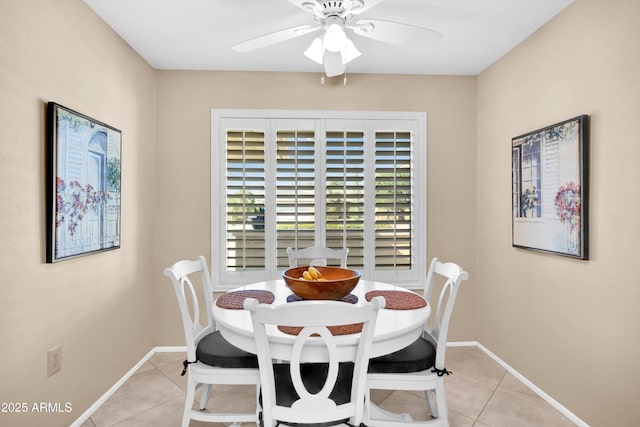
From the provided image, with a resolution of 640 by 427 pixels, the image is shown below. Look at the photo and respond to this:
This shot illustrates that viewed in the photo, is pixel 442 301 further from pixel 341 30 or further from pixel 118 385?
pixel 118 385

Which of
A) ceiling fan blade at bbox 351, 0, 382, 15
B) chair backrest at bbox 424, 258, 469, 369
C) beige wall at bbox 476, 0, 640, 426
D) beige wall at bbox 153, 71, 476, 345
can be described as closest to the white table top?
chair backrest at bbox 424, 258, 469, 369

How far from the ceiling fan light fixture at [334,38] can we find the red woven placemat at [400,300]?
1401 mm

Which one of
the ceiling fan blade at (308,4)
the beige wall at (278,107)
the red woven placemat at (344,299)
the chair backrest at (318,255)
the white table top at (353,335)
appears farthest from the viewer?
the beige wall at (278,107)

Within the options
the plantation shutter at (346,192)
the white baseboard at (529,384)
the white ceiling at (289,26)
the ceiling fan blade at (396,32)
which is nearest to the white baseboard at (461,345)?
the white baseboard at (529,384)

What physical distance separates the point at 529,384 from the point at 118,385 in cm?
294

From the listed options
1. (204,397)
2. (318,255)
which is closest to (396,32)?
(318,255)

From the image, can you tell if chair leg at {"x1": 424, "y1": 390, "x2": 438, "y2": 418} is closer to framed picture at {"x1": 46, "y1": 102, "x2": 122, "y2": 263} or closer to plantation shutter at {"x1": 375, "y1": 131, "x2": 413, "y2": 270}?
plantation shutter at {"x1": 375, "y1": 131, "x2": 413, "y2": 270}

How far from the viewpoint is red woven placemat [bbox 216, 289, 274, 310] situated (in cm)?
195

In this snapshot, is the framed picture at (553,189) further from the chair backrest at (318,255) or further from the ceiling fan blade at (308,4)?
the ceiling fan blade at (308,4)

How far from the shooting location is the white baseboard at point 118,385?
2216mm

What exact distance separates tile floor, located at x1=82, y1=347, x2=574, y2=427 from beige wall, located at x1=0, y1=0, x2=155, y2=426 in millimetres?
172

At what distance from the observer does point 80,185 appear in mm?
2164

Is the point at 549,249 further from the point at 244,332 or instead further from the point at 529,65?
the point at 244,332

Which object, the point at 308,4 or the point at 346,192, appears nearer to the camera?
the point at 308,4
